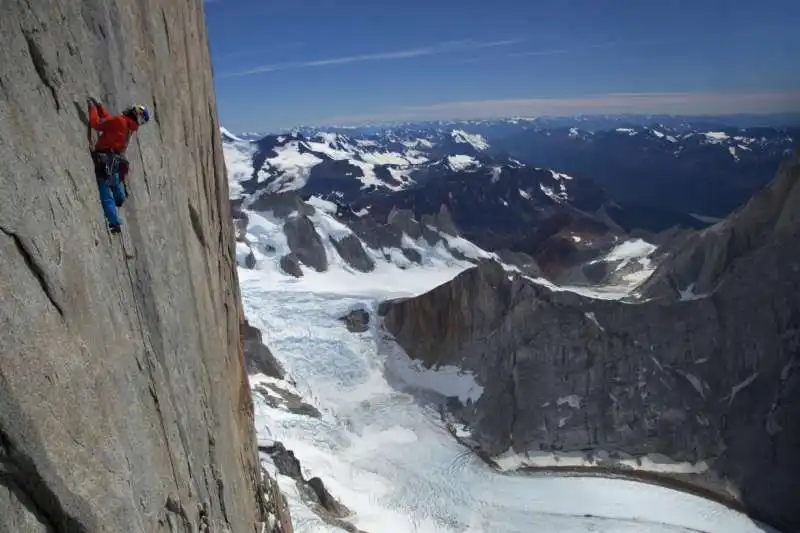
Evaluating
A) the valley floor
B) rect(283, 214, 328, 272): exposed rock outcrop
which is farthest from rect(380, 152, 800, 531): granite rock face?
rect(283, 214, 328, 272): exposed rock outcrop

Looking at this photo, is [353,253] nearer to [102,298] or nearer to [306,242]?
[306,242]

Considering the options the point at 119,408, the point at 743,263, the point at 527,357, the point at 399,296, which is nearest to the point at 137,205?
the point at 119,408

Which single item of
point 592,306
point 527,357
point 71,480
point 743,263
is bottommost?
point 527,357

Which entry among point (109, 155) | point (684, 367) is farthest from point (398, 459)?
point (109, 155)

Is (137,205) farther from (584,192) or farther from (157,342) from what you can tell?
(584,192)

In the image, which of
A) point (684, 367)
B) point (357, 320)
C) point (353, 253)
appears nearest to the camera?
point (684, 367)

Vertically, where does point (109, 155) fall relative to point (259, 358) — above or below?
→ above

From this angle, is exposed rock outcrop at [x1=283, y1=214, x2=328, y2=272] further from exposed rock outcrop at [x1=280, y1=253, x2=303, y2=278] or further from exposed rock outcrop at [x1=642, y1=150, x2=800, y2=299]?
exposed rock outcrop at [x1=642, y1=150, x2=800, y2=299]
